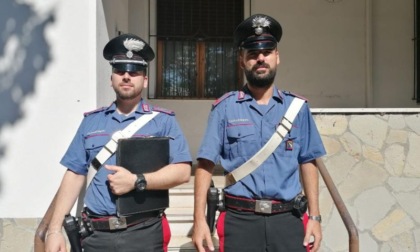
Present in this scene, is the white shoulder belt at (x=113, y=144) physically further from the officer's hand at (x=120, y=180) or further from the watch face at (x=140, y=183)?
the watch face at (x=140, y=183)

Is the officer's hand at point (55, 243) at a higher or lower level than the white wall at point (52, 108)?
lower

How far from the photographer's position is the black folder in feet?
7.34

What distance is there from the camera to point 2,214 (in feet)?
12.3

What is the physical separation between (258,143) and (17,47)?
2.43 metres

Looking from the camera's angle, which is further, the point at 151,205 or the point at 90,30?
the point at 90,30

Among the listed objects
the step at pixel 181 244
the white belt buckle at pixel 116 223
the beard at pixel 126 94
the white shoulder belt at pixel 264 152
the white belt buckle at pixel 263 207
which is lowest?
the step at pixel 181 244

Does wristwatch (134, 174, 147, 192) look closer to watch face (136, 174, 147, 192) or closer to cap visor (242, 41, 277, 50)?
watch face (136, 174, 147, 192)

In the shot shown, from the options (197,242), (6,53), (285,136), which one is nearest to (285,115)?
(285,136)

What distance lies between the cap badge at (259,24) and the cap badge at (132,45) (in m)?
0.65

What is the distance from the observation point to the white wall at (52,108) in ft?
12.1

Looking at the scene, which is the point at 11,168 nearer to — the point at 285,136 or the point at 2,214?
the point at 2,214

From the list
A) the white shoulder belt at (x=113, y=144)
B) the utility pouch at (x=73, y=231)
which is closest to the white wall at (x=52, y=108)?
the white shoulder belt at (x=113, y=144)

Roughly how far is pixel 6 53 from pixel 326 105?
4.24 meters

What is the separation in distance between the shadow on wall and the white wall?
0.07m
